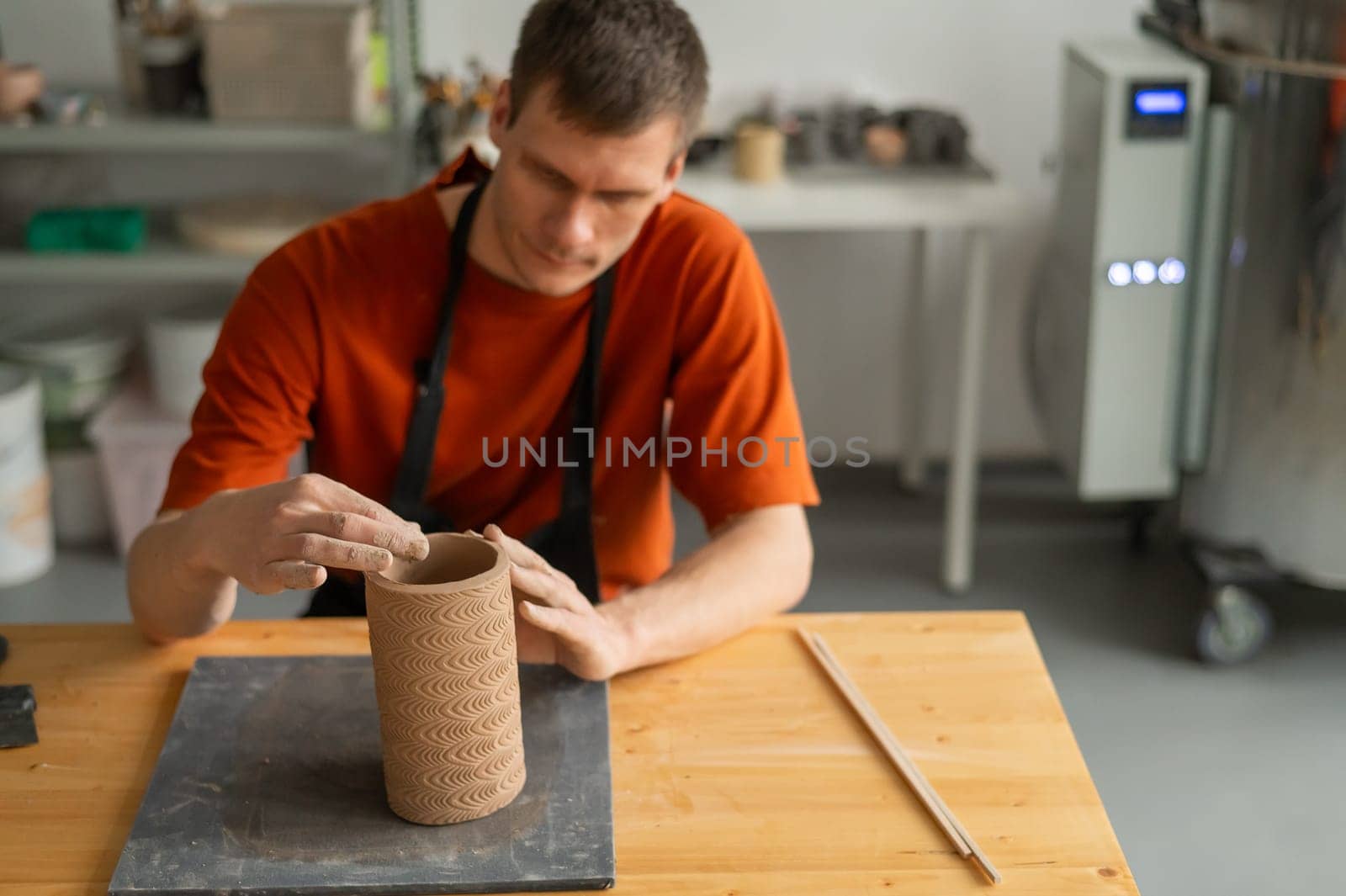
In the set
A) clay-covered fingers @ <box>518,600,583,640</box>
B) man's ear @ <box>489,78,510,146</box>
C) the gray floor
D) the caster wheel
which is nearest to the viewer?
clay-covered fingers @ <box>518,600,583,640</box>

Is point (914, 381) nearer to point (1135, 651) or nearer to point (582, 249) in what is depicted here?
point (1135, 651)

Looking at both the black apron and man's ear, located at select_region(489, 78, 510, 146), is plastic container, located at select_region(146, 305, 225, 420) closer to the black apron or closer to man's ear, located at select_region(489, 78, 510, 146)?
the black apron

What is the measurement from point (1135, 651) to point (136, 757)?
2.09 metres

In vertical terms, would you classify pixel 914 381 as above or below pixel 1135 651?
above

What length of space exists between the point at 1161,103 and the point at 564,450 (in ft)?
5.15

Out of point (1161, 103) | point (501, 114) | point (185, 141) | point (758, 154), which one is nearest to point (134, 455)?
point (185, 141)

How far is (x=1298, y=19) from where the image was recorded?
2490 mm

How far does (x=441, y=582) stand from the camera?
1.14 meters

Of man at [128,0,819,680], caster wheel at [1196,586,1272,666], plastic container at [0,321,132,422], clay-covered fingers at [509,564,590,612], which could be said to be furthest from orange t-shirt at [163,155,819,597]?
plastic container at [0,321,132,422]

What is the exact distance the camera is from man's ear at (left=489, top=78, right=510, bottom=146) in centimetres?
146

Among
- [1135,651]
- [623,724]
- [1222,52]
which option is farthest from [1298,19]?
[623,724]

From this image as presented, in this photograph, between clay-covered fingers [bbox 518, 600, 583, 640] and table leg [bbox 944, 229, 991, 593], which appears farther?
table leg [bbox 944, 229, 991, 593]

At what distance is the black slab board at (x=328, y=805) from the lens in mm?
1055

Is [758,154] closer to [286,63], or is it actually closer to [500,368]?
[286,63]
